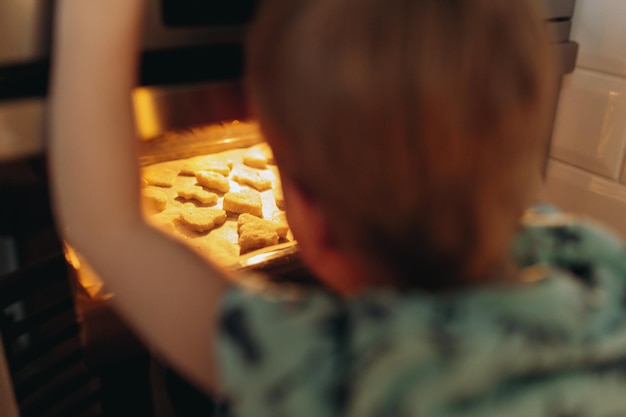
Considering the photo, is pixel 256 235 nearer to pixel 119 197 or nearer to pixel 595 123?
pixel 119 197

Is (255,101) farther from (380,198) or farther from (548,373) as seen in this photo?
(548,373)

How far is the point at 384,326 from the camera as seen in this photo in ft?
1.19

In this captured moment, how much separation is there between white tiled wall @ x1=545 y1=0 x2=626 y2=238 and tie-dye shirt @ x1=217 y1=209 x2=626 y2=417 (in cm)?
47

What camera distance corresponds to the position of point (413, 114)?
13.8 inches

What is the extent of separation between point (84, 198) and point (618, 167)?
0.67 meters

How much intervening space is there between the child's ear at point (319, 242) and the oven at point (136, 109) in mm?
123

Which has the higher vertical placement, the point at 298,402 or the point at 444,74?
the point at 444,74

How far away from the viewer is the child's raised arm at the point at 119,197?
1.42ft

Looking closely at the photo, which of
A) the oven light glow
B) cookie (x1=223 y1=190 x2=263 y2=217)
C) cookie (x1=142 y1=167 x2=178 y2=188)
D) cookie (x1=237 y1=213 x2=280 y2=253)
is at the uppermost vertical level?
the oven light glow

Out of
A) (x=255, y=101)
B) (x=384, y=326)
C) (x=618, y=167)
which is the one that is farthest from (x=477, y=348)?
(x=618, y=167)

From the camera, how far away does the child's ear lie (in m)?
0.44

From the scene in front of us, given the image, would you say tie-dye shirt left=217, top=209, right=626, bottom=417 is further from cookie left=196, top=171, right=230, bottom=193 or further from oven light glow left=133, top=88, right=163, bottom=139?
cookie left=196, top=171, right=230, bottom=193

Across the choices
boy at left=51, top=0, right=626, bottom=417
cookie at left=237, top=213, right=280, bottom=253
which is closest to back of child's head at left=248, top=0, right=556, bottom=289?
boy at left=51, top=0, right=626, bottom=417

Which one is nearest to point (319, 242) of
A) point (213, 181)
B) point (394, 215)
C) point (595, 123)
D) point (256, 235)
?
point (394, 215)
